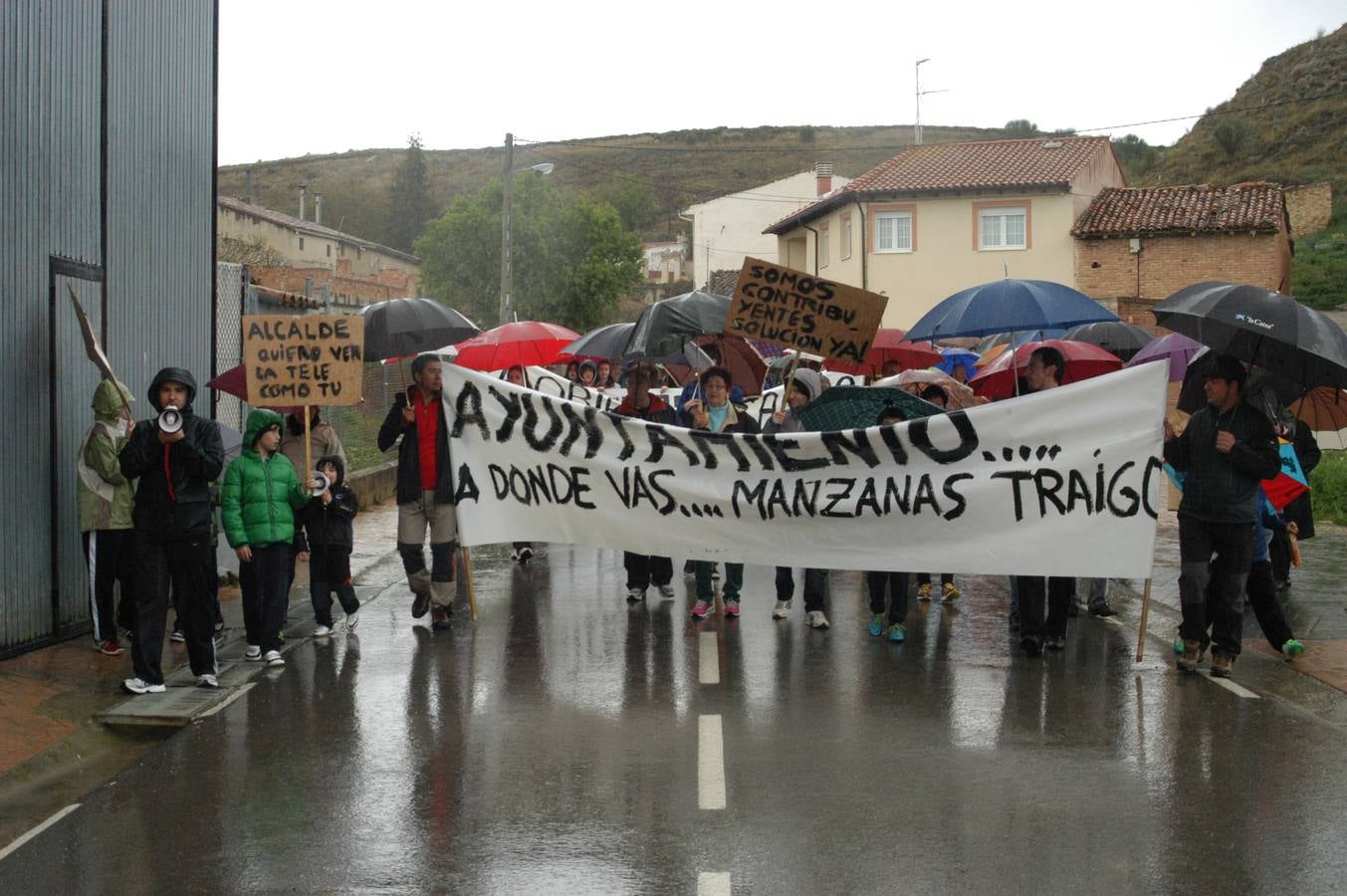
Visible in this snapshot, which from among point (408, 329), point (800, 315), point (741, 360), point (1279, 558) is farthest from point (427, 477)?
point (1279, 558)

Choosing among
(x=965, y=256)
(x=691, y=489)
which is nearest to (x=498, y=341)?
(x=691, y=489)

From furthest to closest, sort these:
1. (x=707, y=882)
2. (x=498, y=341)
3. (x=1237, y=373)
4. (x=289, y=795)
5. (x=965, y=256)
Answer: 1. (x=965, y=256)
2. (x=498, y=341)
3. (x=1237, y=373)
4. (x=289, y=795)
5. (x=707, y=882)

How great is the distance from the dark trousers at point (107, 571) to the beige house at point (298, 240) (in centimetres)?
5106

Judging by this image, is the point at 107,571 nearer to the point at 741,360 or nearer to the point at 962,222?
the point at 741,360

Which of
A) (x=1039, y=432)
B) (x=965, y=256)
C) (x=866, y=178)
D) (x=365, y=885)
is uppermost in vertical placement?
(x=866, y=178)

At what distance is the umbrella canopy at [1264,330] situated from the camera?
8.40 m

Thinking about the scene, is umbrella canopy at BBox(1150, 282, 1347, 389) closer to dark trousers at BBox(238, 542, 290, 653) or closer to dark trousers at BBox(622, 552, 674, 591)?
dark trousers at BBox(622, 552, 674, 591)

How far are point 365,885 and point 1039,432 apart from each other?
568cm

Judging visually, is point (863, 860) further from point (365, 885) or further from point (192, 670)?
point (192, 670)

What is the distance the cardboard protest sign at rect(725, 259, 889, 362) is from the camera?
434 inches

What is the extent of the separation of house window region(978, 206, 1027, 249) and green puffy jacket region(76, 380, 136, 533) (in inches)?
1538

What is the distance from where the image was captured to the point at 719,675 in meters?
9.17

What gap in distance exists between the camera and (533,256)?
67.9 metres

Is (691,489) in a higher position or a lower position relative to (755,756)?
higher
